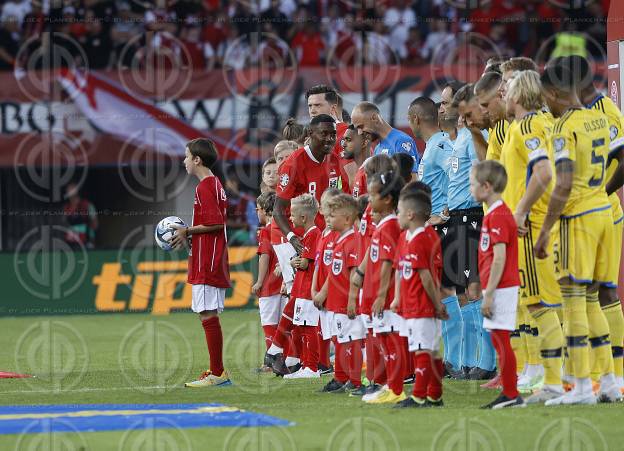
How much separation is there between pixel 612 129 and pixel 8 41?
1425 cm

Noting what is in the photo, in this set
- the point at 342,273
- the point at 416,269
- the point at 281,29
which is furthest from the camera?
the point at 281,29

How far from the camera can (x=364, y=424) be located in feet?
23.7

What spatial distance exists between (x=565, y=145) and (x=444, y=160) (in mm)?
2275

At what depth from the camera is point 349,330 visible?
922 cm

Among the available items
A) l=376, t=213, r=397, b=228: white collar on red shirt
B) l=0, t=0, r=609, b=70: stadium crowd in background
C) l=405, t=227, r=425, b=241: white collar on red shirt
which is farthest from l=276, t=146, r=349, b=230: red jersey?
l=0, t=0, r=609, b=70: stadium crowd in background

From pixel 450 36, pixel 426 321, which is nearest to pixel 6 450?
pixel 426 321

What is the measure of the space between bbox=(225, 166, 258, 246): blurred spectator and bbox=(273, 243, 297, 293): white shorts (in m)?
7.92

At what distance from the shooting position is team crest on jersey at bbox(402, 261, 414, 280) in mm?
8117

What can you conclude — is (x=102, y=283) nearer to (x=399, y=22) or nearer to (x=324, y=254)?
(x=399, y=22)

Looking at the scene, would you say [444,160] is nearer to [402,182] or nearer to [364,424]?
[402,182]

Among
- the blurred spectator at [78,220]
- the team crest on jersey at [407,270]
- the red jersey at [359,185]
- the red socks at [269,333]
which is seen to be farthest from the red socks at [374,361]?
A: the blurred spectator at [78,220]

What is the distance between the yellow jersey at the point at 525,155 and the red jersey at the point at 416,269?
74 cm

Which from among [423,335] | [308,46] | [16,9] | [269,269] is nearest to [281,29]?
[308,46]

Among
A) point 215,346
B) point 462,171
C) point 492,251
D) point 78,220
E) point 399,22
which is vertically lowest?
point 215,346
